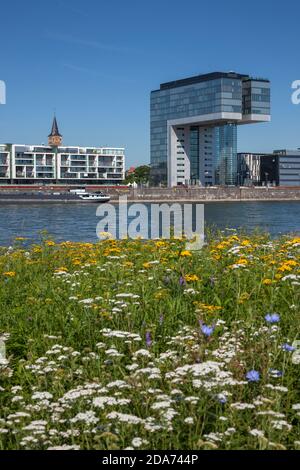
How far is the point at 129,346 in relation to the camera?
3625mm

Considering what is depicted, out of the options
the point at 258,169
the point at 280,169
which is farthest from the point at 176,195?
the point at 258,169

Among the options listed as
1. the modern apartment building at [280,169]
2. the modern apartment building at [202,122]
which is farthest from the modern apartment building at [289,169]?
the modern apartment building at [202,122]

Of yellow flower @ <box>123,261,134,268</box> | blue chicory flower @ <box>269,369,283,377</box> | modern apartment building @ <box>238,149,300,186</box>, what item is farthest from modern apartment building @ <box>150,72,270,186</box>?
blue chicory flower @ <box>269,369,283,377</box>

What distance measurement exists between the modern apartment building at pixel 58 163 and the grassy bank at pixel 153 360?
120806mm

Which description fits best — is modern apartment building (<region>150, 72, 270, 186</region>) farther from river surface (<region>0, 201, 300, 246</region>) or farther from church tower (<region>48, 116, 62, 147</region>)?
river surface (<region>0, 201, 300, 246</region>)

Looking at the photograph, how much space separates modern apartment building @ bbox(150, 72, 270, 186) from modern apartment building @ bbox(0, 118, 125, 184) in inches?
536

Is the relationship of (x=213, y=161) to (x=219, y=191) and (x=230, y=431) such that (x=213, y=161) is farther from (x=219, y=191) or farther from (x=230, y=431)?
(x=230, y=431)

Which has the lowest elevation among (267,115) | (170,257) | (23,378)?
(23,378)

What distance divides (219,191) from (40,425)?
97.1 meters

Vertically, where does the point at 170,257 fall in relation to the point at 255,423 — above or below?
above

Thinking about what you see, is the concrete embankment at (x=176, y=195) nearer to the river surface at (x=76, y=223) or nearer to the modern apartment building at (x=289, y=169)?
the river surface at (x=76, y=223)

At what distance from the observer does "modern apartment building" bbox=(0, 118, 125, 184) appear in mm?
123500

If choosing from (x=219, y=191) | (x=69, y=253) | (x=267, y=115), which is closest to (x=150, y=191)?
(x=219, y=191)

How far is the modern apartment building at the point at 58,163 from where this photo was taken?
124 metres
